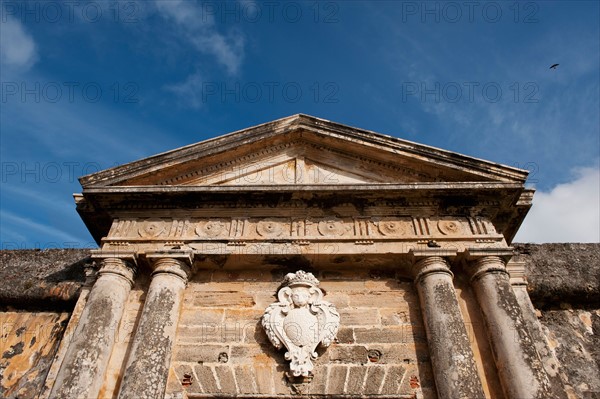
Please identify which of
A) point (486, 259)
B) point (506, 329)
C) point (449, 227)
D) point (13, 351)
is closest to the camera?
point (506, 329)

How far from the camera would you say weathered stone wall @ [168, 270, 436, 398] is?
5578mm

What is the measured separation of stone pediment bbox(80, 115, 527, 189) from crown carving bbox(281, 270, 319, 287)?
4.57 ft

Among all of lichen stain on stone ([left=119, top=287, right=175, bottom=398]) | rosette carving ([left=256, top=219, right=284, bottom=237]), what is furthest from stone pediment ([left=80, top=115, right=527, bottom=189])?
lichen stain on stone ([left=119, top=287, right=175, bottom=398])

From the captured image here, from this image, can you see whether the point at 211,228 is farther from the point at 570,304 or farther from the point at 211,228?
the point at 570,304

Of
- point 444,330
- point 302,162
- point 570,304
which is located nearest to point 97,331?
point 302,162

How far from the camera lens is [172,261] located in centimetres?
630

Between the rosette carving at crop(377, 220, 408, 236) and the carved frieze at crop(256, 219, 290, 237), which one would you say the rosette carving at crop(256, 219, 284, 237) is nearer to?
the carved frieze at crop(256, 219, 290, 237)

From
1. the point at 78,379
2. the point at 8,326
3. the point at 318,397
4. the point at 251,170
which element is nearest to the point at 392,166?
the point at 251,170

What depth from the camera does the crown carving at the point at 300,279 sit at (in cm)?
620

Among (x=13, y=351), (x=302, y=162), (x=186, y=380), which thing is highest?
(x=302, y=162)

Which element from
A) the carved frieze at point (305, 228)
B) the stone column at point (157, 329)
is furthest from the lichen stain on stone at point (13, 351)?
the stone column at point (157, 329)

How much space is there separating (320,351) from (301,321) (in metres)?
0.42

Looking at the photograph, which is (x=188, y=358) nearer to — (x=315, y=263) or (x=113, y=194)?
(x=315, y=263)

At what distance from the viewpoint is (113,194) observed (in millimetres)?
6801
